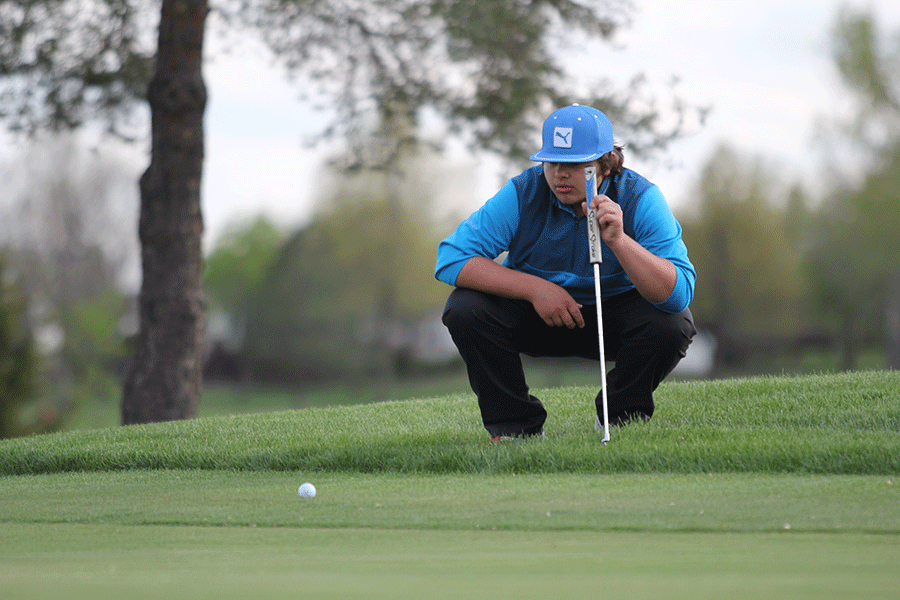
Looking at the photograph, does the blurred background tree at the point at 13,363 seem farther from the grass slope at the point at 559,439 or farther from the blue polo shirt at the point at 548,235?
the blue polo shirt at the point at 548,235

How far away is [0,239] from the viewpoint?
35750 millimetres

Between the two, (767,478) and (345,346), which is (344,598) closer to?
(767,478)

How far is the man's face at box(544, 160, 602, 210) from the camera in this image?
164 inches

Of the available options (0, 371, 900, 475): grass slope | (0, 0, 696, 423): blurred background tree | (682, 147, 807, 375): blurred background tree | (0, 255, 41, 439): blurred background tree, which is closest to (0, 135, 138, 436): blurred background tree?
Result: (0, 255, 41, 439): blurred background tree

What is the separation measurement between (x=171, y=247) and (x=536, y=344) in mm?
5637

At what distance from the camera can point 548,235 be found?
14.4ft

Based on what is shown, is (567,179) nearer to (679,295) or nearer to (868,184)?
(679,295)

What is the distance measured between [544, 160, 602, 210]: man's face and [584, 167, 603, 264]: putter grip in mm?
84

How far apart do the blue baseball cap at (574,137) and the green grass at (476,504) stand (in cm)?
125

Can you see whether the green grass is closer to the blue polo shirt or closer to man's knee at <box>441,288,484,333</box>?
man's knee at <box>441,288,484,333</box>

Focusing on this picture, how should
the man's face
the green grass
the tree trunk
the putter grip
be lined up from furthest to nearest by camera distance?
the tree trunk
the man's face
the putter grip
the green grass

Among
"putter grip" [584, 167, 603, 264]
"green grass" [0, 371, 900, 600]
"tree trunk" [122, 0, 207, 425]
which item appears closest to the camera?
"green grass" [0, 371, 900, 600]

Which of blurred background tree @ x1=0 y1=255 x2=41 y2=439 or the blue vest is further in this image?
blurred background tree @ x1=0 y1=255 x2=41 y2=439

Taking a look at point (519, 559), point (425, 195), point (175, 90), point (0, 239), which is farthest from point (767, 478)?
point (0, 239)
